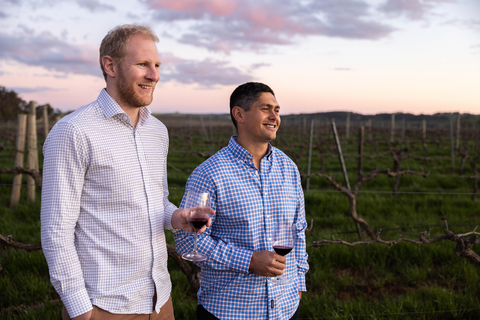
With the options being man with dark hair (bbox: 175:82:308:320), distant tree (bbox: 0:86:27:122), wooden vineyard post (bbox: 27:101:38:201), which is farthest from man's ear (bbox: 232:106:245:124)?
distant tree (bbox: 0:86:27:122)

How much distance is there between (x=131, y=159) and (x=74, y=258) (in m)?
0.43

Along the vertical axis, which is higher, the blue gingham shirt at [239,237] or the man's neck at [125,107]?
the man's neck at [125,107]

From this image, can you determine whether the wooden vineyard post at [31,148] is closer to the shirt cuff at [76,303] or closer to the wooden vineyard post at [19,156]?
the wooden vineyard post at [19,156]

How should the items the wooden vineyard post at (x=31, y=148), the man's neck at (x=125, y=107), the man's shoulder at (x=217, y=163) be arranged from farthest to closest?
the wooden vineyard post at (x=31, y=148) < the man's shoulder at (x=217, y=163) < the man's neck at (x=125, y=107)

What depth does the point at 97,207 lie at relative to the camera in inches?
56.8

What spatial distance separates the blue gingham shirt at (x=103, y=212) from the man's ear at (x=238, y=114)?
0.49 meters

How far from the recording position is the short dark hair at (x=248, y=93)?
6.22ft

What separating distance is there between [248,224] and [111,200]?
2.07 ft

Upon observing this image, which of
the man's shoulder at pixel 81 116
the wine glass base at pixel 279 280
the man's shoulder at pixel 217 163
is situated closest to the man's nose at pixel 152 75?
the man's shoulder at pixel 81 116

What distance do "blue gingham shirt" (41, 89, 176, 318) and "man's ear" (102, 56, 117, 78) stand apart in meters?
0.09

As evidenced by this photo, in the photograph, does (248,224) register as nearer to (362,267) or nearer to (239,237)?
(239,237)

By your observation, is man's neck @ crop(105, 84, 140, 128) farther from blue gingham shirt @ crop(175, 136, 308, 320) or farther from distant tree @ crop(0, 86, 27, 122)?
distant tree @ crop(0, 86, 27, 122)

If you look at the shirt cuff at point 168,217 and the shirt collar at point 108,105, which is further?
the shirt cuff at point 168,217

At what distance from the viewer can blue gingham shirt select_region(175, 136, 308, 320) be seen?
5.64ft
